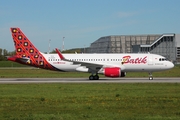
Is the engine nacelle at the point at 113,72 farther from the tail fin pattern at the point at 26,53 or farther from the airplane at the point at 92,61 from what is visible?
the tail fin pattern at the point at 26,53

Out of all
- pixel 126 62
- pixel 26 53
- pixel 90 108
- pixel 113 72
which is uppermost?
pixel 26 53

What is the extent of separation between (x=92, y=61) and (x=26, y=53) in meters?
7.86

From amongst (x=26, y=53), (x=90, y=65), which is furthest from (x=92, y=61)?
(x=26, y=53)

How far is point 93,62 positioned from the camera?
41.0 meters

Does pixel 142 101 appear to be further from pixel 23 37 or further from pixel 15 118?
pixel 23 37

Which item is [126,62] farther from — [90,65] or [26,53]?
[26,53]

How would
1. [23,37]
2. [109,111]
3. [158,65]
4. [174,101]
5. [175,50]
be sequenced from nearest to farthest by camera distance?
[109,111]
[174,101]
[158,65]
[23,37]
[175,50]

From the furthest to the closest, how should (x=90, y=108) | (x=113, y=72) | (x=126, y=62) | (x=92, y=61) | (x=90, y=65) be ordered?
1. (x=92, y=61)
2. (x=126, y=62)
3. (x=90, y=65)
4. (x=113, y=72)
5. (x=90, y=108)

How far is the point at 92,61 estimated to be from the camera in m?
41.1

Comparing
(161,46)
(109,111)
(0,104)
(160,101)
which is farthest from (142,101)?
(161,46)

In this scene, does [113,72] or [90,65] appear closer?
[113,72]

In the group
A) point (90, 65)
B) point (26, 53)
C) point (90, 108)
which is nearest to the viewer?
point (90, 108)

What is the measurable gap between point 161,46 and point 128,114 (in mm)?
105201

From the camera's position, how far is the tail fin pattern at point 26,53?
136 ft
